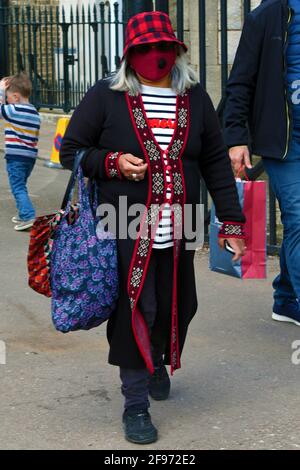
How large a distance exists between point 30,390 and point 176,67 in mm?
1633

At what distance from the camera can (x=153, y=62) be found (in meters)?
4.01

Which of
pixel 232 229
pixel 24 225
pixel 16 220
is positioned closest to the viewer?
pixel 232 229

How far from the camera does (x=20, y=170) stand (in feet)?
28.4

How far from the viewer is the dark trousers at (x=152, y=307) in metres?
4.11

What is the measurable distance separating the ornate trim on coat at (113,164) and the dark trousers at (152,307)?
35 centimetres

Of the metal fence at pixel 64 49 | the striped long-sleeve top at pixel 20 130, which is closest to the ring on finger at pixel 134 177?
the striped long-sleeve top at pixel 20 130

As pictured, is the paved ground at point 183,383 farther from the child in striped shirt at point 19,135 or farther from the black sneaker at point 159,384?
the child in striped shirt at point 19,135

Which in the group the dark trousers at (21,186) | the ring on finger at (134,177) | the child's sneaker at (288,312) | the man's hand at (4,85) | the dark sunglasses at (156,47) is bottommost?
the child's sneaker at (288,312)

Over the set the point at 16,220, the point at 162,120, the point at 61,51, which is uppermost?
the point at 162,120

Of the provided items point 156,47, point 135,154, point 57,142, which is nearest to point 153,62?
point 156,47

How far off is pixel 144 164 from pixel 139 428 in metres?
1.04

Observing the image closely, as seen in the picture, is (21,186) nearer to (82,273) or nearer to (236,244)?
(236,244)

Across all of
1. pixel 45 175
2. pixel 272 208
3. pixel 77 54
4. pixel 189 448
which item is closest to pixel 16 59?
pixel 77 54

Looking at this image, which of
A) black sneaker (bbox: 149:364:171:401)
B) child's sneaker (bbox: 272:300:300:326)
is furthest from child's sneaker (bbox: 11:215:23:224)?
black sneaker (bbox: 149:364:171:401)
